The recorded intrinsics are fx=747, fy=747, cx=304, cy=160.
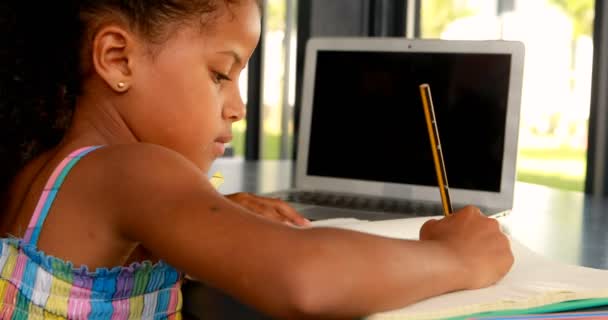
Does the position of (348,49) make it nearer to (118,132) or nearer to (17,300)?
(118,132)

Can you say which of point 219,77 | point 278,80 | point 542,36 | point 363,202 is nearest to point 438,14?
point 542,36

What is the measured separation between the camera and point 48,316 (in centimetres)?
65

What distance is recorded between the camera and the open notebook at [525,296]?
1.79ft

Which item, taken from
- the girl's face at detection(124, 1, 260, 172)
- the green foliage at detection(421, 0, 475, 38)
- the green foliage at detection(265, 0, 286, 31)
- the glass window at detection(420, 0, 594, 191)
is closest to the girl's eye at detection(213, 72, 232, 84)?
the girl's face at detection(124, 1, 260, 172)

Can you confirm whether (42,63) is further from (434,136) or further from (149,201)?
(434,136)

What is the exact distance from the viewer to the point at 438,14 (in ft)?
14.1

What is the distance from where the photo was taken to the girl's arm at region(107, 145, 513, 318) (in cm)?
52

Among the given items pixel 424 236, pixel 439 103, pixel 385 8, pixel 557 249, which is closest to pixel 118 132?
pixel 424 236

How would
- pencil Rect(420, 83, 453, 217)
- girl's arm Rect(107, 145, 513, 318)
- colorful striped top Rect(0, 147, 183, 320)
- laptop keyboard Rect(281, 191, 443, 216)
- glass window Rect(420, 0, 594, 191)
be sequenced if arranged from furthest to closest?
glass window Rect(420, 0, 594, 191)
laptop keyboard Rect(281, 191, 443, 216)
pencil Rect(420, 83, 453, 217)
colorful striped top Rect(0, 147, 183, 320)
girl's arm Rect(107, 145, 513, 318)

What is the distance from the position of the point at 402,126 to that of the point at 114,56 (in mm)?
855

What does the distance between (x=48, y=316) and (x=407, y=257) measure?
317mm

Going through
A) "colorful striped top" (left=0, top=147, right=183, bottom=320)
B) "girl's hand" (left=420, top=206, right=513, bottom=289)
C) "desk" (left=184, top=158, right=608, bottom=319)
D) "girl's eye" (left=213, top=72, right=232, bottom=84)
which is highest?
"girl's eye" (left=213, top=72, right=232, bottom=84)

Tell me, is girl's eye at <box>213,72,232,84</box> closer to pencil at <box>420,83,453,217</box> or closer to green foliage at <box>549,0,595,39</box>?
pencil at <box>420,83,453,217</box>

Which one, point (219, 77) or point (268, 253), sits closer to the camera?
point (268, 253)
